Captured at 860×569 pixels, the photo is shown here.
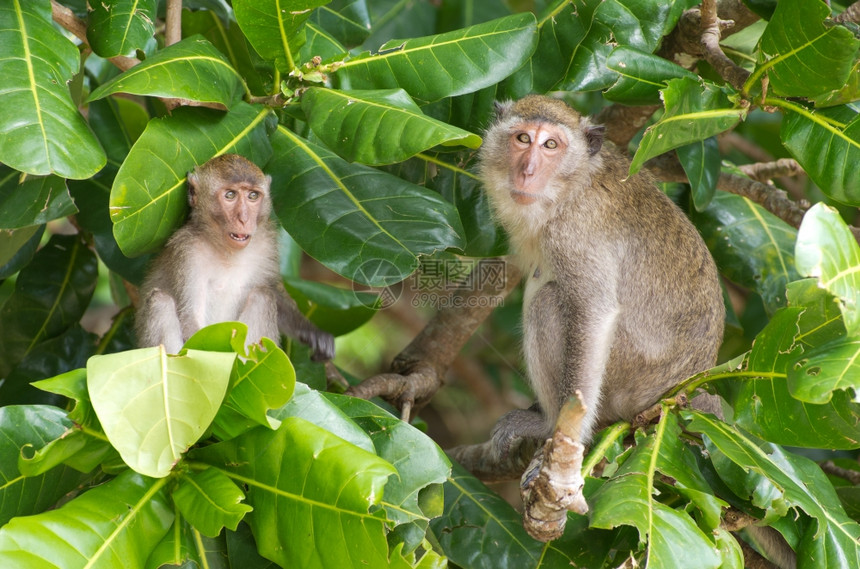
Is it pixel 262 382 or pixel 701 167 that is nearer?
pixel 262 382

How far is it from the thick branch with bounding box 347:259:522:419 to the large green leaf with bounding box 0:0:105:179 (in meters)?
2.19

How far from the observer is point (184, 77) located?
273 cm

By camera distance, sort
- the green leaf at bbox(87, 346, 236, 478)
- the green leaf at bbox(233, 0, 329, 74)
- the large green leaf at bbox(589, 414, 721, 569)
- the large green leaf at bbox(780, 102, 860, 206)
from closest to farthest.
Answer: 1. the green leaf at bbox(87, 346, 236, 478)
2. the large green leaf at bbox(589, 414, 721, 569)
3. the green leaf at bbox(233, 0, 329, 74)
4. the large green leaf at bbox(780, 102, 860, 206)

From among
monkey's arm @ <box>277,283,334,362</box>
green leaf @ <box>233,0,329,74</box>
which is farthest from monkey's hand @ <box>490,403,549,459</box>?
green leaf @ <box>233,0,329,74</box>

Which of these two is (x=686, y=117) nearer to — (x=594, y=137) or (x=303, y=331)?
(x=594, y=137)

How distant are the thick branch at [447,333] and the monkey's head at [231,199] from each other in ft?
4.15

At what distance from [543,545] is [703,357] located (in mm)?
1273

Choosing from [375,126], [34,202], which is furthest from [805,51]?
[34,202]

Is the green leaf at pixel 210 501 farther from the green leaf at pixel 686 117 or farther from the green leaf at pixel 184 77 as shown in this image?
the green leaf at pixel 686 117

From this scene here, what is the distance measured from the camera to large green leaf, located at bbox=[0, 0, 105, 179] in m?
2.55

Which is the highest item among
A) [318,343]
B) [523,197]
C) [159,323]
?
[523,197]

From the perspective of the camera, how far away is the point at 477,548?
335cm

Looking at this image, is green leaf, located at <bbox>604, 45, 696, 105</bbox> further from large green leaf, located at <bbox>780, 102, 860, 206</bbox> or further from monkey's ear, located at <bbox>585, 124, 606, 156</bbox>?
monkey's ear, located at <bbox>585, 124, 606, 156</bbox>

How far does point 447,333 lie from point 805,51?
2.43 m
